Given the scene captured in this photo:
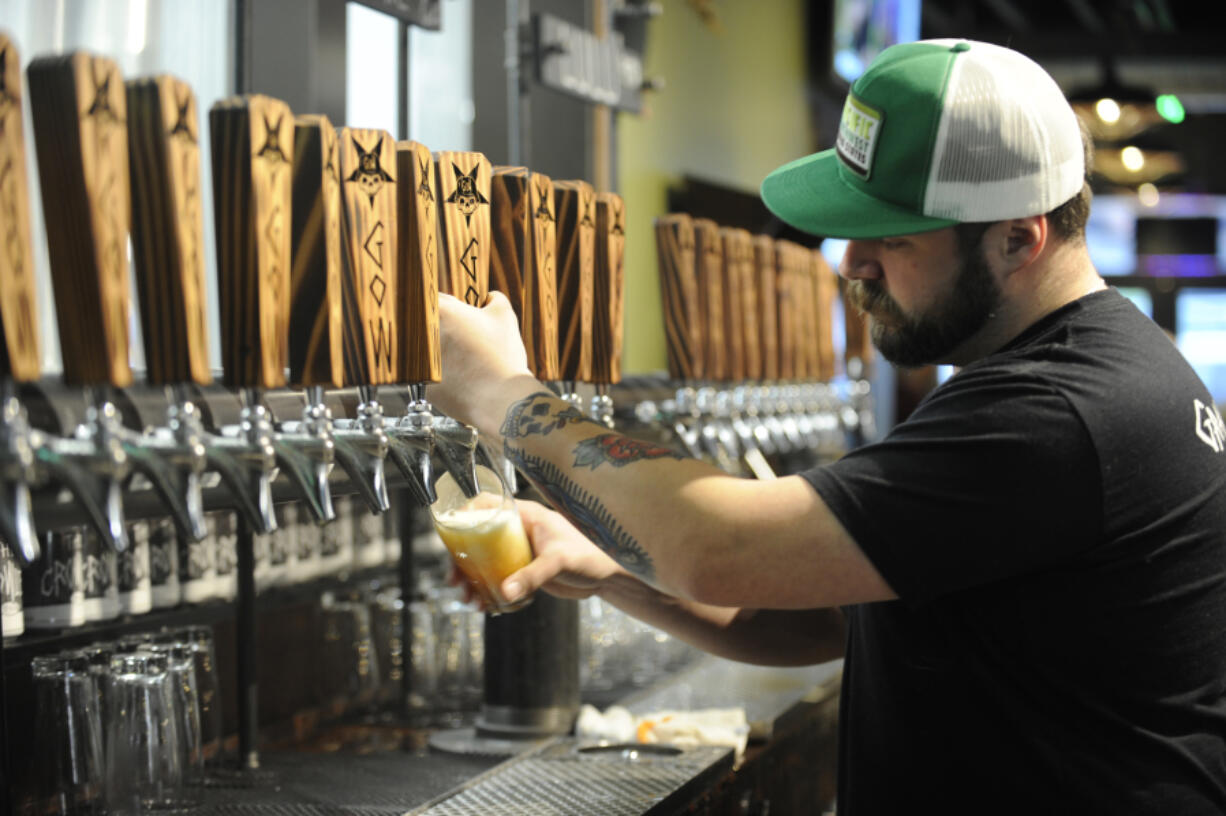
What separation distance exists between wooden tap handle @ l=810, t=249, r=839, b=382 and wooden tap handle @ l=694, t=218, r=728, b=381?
2.67 ft

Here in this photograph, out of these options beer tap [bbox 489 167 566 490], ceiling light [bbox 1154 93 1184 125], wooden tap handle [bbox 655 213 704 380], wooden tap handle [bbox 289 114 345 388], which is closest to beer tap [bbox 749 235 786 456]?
wooden tap handle [bbox 655 213 704 380]

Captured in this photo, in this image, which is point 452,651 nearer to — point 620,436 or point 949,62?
point 620,436

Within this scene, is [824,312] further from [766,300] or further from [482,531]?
[482,531]

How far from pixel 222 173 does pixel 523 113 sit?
1.64 metres

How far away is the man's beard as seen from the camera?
1.59m

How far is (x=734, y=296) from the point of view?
275 centimetres

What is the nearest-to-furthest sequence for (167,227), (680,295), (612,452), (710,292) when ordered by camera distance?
(167,227)
(612,452)
(680,295)
(710,292)

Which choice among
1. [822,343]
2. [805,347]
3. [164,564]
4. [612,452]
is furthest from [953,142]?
[822,343]

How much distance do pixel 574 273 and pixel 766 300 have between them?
4.13 feet

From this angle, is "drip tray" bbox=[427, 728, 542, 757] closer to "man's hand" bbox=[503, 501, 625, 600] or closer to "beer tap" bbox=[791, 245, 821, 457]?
"man's hand" bbox=[503, 501, 625, 600]

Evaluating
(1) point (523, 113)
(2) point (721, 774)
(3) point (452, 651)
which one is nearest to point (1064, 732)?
(2) point (721, 774)

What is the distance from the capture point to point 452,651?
2.89m

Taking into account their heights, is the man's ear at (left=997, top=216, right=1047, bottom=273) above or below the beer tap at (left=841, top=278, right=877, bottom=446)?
above

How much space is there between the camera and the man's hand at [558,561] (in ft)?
6.25
